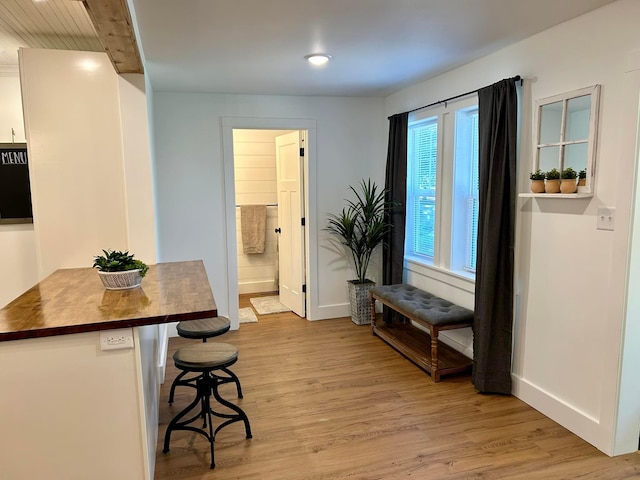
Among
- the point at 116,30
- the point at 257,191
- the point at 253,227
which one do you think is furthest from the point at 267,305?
the point at 116,30

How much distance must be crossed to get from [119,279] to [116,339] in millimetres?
543

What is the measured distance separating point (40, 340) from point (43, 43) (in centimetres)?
240

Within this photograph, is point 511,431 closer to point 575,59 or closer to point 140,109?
point 575,59

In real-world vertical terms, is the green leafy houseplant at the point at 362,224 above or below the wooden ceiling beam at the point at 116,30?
below

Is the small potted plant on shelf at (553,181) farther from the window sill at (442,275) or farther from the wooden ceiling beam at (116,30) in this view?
the wooden ceiling beam at (116,30)

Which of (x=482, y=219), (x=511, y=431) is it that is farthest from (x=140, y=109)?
(x=511, y=431)

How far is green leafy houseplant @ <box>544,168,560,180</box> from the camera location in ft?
8.57

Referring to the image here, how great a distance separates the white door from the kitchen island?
117 inches

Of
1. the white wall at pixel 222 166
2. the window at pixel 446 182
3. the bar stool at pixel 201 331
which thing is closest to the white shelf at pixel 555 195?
the window at pixel 446 182

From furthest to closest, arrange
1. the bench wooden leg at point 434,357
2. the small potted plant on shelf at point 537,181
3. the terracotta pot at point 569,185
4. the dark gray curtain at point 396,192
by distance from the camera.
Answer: the dark gray curtain at point 396,192 → the bench wooden leg at point 434,357 → the small potted plant on shelf at point 537,181 → the terracotta pot at point 569,185

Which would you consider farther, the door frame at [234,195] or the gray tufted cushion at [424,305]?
the door frame at [234,195]

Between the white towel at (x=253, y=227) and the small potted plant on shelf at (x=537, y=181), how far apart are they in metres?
3.87

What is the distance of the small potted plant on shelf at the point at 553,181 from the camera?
8.57 feet

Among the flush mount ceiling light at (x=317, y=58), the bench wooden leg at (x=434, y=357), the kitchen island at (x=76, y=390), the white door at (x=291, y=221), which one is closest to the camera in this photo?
the kitchen island at (x=76, y=390)
